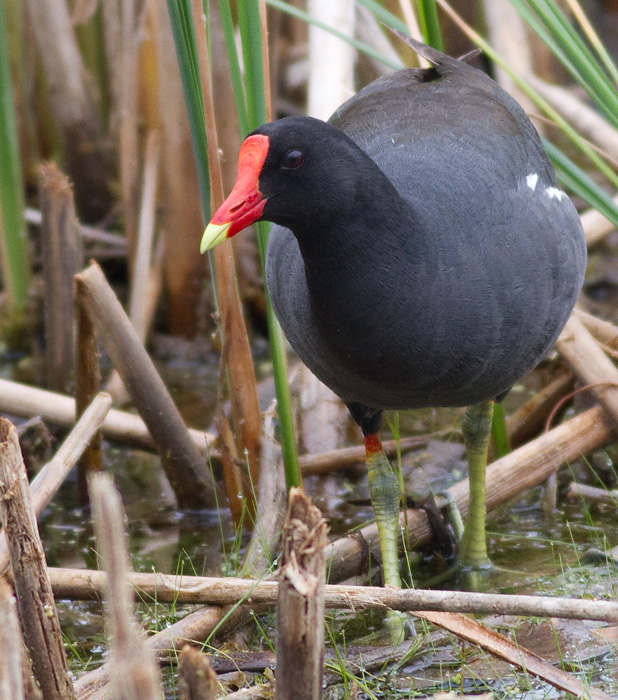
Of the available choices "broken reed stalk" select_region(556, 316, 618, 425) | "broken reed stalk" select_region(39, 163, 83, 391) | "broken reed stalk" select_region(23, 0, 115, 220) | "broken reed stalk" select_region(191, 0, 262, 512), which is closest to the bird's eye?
"broken reed stalk" select_region(191, 0, 262, 512)

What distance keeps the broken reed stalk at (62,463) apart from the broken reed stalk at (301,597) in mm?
929

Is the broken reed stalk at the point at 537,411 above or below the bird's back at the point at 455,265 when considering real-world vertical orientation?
below

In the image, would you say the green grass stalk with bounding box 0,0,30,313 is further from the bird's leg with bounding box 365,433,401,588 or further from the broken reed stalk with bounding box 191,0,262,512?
the bird's leg with bounding box 365,433,401,588

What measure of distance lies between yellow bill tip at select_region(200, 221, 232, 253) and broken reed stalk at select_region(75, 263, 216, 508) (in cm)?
99

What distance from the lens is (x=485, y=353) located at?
2.33 metres

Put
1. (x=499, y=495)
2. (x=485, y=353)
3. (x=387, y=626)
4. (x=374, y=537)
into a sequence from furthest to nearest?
(x=499, y=495) → (x=374, y=537) → (x=387, y=626) → (x=485, y=353)

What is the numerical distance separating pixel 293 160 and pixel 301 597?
0.99 metres

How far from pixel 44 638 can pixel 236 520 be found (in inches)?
53.8

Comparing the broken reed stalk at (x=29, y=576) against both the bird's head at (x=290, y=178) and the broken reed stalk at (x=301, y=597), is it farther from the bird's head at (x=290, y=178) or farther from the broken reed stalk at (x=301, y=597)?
the bird's head at (x=290, y=178)

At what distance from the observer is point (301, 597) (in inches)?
58.3

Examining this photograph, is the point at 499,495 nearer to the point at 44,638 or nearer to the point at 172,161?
the point at 44,638

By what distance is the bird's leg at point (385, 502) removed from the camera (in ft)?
8.78

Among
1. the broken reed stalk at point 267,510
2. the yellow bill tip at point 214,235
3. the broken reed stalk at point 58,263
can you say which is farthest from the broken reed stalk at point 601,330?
the broken reed stalk at point 58,263

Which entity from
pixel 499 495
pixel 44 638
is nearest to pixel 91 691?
pixel 44 638
